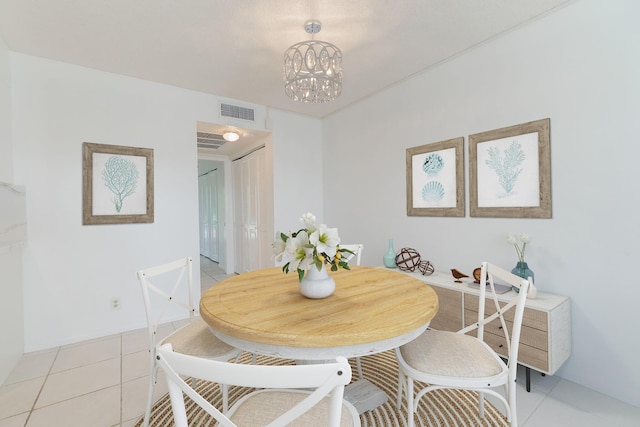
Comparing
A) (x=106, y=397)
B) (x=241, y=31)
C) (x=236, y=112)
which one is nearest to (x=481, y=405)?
(x=106, y=397)

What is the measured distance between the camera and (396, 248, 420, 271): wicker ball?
109 inches

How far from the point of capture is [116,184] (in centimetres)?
286

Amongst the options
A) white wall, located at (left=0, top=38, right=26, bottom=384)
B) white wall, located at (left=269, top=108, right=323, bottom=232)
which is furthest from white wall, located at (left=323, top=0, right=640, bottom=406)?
white wall, located at (left=0, top=38, right=26, bottom=384)

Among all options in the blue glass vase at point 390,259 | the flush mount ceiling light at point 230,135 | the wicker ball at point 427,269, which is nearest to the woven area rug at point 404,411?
the wicker ball at point 427,269

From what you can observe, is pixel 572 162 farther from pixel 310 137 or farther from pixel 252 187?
pixel 252 187

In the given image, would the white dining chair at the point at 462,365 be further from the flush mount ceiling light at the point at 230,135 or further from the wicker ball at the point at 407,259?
the flush mount ceiling light at the point at 230,135

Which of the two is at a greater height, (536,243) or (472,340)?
(536,243)

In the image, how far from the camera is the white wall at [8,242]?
2.04 metres

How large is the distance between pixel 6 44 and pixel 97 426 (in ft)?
9.74

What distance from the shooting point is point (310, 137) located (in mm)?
4227

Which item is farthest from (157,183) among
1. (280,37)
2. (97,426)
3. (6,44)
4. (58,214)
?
(97,426)

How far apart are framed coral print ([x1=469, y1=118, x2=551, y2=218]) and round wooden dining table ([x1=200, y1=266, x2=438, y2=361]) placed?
118 cm

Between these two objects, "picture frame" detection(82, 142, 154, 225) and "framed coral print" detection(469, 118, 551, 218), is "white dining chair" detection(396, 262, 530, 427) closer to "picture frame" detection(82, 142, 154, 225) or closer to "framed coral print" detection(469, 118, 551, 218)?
"framed coral print" detection(469, 118, 551, 218)

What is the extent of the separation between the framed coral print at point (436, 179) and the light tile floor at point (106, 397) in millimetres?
1413
